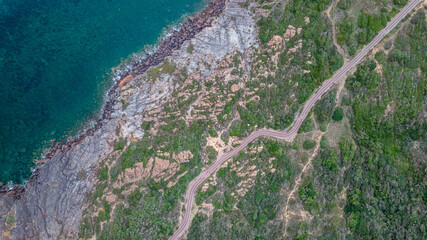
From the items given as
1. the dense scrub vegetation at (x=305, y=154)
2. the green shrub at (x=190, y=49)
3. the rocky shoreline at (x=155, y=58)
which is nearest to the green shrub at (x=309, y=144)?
the dense scrub vegetation at (x=305, y=154)

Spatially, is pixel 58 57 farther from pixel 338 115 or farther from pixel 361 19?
pixel 361 19

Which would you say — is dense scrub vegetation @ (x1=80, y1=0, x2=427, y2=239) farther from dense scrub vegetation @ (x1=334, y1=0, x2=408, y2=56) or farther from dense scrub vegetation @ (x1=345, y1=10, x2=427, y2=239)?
dense scrub vegetation @ (x1=334, y1=0, x2=408, y2=56)

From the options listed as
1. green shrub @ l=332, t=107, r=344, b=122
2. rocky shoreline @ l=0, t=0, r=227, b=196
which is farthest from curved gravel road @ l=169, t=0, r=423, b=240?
rocky shoreline @ l=0, t=0, r=227, b=196

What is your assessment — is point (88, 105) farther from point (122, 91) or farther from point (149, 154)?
point (149, 154)

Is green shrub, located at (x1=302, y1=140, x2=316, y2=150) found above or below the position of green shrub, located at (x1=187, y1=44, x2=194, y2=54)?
below

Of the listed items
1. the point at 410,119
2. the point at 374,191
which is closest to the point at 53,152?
the point at 374,191

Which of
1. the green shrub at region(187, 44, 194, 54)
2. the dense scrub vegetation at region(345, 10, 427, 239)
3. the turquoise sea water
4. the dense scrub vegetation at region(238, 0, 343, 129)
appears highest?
the turquoise sea water
